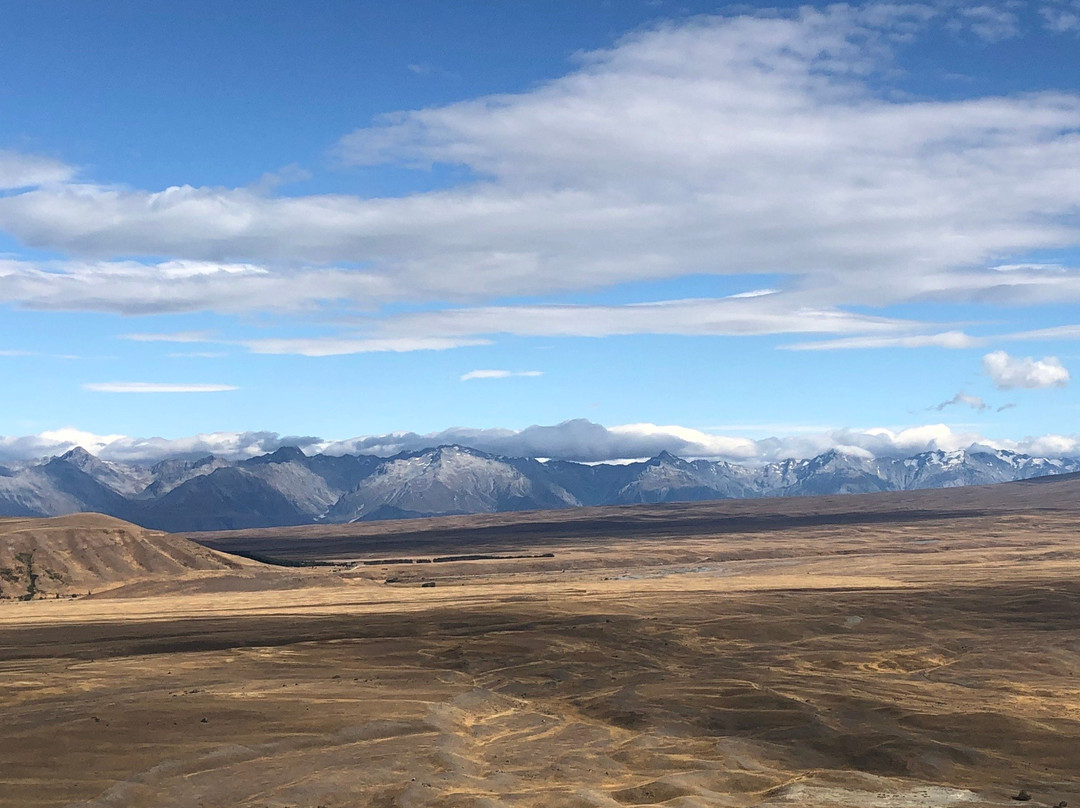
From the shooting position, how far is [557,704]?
55.6m

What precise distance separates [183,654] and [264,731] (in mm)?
26091

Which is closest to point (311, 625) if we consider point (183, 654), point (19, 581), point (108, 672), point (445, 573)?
point (183, 654)

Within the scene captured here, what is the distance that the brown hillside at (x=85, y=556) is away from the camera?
154 m

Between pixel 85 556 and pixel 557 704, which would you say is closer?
pixel 557 704

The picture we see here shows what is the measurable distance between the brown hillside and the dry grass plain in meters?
62.1

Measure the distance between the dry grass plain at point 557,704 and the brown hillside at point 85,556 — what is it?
62.1m

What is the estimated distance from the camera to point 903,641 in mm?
78688

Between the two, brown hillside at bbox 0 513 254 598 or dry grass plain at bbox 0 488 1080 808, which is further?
brown hillside at bbox 0 513 254 598

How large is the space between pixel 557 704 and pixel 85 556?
5326 inches

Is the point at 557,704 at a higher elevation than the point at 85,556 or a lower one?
lower

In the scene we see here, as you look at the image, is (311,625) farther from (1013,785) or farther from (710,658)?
(1013,785)

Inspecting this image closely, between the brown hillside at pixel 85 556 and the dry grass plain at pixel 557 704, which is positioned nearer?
the dry grass plain at pixel 557 704

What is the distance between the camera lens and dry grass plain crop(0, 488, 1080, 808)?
38156 mm

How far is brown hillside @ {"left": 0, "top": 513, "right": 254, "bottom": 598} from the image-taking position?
154500mm
